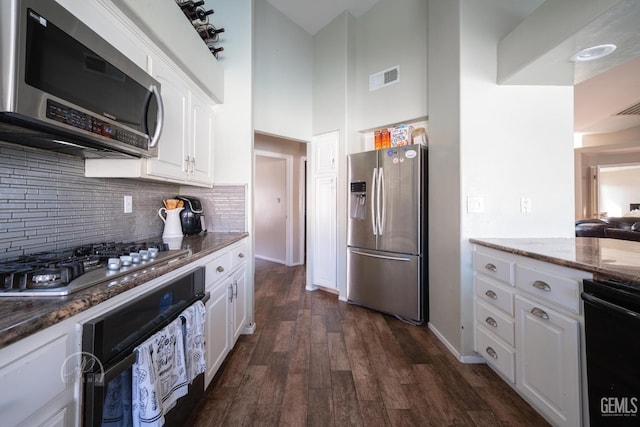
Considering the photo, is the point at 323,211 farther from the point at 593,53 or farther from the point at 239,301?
the point at 593,53

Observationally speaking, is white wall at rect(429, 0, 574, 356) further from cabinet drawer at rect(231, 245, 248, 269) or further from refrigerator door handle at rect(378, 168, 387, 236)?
cabinet drawer at rect(231, 245, 248, 269)

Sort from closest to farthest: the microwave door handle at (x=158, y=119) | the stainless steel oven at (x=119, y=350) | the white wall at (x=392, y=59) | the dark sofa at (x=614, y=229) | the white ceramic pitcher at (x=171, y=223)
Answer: the stainless steel oven at (x=119, y=350) → the microwave door handle at (x=158, y=119) → the white ceramic pitcher at (x=171, y=223) → the white wall at (x=392, y=59) → the dark sofa at (x=614, y=229)

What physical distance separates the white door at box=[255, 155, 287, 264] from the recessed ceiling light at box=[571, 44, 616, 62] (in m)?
4.13

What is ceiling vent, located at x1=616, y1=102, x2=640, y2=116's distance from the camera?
458 centimetres

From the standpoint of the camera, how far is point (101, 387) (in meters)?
0.72

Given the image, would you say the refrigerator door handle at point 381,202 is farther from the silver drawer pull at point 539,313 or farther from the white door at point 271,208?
the white door at point 271,208

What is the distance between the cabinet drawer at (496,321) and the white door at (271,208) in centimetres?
380

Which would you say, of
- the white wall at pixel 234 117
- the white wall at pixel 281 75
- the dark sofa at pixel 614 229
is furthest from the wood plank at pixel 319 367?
the dark sofa at pixel 614 229

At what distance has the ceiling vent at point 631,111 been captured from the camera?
458cm

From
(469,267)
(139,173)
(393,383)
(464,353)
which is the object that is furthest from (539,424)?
(139,173)

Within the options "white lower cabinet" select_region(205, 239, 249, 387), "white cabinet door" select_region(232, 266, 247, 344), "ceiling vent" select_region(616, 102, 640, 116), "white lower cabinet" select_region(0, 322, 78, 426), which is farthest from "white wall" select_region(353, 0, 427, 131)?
"ceiling vent" select_region(616, 102, 640, 116)

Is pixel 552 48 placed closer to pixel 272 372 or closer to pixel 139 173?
pixel 139 173

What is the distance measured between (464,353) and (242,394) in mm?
1599

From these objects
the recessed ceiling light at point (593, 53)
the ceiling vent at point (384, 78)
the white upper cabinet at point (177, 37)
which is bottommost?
the recessed ceiling light at point (593, 53)
